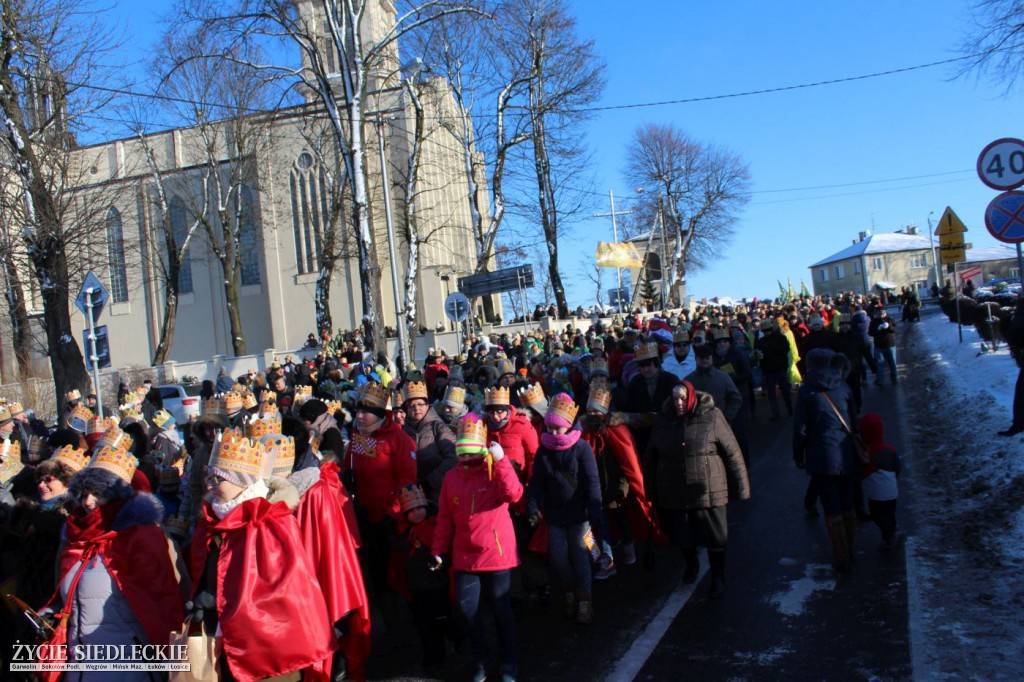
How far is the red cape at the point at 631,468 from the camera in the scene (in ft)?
23.6

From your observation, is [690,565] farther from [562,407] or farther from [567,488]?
[562,407]

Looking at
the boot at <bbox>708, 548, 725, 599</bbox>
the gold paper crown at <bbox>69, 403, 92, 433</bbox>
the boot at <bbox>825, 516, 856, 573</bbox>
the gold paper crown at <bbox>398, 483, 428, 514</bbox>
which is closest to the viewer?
the gold paper crown at <bbox>398, 483, 428, 514</bbox>

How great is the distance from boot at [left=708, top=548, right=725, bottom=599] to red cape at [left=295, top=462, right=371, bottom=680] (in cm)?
272

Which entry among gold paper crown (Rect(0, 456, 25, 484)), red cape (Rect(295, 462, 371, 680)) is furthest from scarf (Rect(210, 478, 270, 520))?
gold paper crown (Rect(0, 456, 25, 484))

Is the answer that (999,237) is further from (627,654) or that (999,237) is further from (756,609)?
(627,654)

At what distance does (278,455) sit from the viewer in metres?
4.74

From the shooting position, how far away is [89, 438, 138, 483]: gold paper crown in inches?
178

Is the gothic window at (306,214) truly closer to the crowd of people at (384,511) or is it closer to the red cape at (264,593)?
the crowd of people at (384,511)

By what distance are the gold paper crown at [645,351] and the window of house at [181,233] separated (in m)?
33.6

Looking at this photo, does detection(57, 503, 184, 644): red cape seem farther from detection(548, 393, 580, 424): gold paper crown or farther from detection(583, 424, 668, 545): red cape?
detection(583, 424, 668, 545): red cape

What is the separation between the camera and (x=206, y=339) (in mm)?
45719

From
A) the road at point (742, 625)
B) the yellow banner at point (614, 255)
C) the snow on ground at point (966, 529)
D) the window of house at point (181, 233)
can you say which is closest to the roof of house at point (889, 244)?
the yellow banner at point (614, 255)

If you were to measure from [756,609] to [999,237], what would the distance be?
19.7 ft

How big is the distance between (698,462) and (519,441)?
57.2 inches
